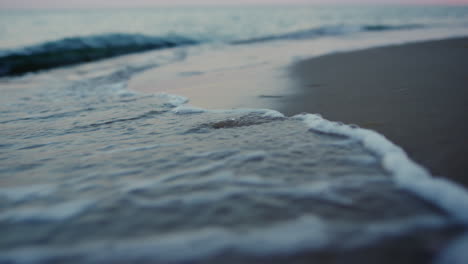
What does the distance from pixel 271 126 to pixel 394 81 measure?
195cm

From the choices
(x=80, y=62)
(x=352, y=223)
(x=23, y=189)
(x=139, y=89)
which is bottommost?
(x=352, y=223)

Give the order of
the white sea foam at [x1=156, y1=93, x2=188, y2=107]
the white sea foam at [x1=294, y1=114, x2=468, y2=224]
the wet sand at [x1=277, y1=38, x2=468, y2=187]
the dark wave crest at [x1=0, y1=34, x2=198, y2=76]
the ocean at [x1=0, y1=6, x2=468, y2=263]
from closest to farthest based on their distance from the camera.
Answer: the ocean at [x1=0, y1=6, x2=468, y2=263], the white sea foam at [x1=294, y1=114, x2=468, y2=224], the wet sand at [x1=277, y1=38, x2=468, y2=187], the white sea foam at [x1=156, y1=93, x2=188, y2=107], the dark wave crest at [x1=0, y1=34, x2=198, y2=76]

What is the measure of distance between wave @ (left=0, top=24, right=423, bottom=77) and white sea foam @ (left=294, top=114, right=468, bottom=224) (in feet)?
28.2

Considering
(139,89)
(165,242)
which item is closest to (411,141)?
(165,242)

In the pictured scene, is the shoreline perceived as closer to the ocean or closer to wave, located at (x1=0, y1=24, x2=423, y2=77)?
the ocean

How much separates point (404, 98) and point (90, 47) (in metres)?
10.3

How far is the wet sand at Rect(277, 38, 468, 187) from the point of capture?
1918 millimetres

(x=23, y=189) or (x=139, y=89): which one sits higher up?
(x=139, y=89)

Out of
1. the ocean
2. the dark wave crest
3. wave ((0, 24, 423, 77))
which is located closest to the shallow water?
the ocean

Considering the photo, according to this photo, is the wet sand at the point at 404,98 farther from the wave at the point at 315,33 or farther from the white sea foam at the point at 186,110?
the wave at the point at 315,33

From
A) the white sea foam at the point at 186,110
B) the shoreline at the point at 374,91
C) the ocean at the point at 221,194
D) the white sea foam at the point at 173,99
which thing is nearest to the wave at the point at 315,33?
the shoreline at the point at 374,91

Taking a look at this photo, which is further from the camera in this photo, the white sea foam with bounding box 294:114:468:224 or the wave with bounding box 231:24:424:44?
the wave with bounding box 231:24:424:44

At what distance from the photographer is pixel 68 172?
1.97 meters

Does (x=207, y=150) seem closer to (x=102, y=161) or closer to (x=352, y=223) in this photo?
(x=102, y=161)
